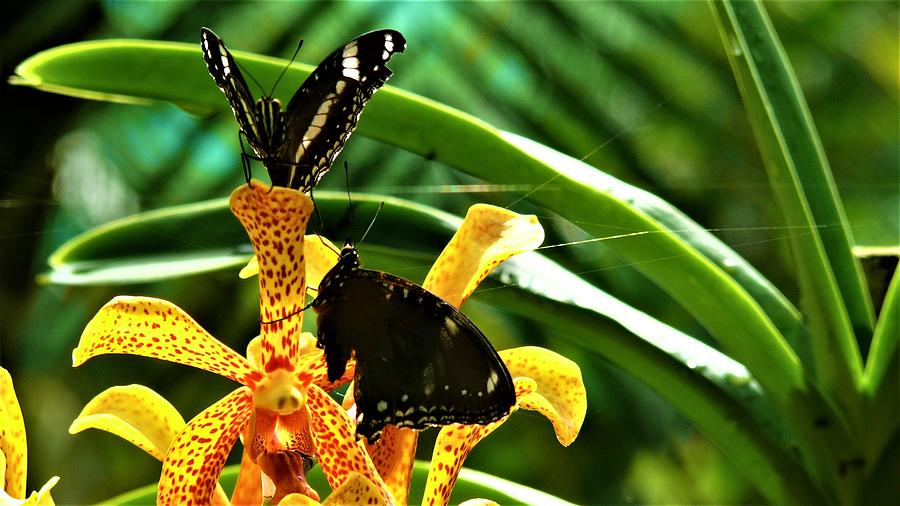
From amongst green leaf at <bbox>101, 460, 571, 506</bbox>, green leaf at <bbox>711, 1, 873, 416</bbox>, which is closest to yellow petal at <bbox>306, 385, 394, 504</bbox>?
green leaf at <bbox>101, 460, 571, 506</bbox>

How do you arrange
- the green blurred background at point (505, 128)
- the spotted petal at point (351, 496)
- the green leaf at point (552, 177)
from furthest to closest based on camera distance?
1. the green blurred background at point (505, 128)
2. the green leaf at point (552, 177)
3. the spotted petal at point (351, 496)

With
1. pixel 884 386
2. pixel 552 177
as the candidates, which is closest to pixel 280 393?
pixel 552 177

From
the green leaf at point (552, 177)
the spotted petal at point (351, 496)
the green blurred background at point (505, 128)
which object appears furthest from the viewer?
the green blurred background at point (505, 128)

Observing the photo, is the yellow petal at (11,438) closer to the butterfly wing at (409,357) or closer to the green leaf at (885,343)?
the butterfly wing at (409,357)

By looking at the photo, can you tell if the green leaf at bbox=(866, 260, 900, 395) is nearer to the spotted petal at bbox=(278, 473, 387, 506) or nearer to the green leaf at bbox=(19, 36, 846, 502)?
the green leaf at bbox=(19, 36, 846, 502)

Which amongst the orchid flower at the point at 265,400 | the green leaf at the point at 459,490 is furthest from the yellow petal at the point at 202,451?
the green leaf at the point at 459,490

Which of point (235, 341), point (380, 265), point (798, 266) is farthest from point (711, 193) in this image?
point (235, 341)

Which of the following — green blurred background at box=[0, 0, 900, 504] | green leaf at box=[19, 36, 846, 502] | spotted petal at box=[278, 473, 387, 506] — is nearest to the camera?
spotted petal at box=[278, 473, 387, 506]
